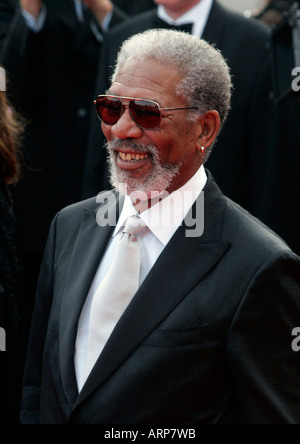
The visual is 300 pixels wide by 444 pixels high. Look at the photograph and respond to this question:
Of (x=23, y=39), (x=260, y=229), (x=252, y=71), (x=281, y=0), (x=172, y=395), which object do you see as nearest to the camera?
(x=172, y=395)

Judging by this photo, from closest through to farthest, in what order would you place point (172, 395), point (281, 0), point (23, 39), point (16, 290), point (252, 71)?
point (172, 395)
point (16, 290)
point (252, 71)
point (23, 39)
point (281, 0)

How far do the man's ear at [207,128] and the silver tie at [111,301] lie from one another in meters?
0.40

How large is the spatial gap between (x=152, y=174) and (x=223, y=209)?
0.23 metres

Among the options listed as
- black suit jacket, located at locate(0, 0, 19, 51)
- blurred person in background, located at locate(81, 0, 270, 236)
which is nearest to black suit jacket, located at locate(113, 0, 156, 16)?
black suit jacket, located at locate(0, 0, 19, 51)

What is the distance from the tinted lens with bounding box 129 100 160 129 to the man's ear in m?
0.18

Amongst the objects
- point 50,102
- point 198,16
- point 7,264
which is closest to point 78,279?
point 7,264

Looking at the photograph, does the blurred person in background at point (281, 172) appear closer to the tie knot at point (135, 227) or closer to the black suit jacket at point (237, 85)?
the black suit jacket at point (237, 85)

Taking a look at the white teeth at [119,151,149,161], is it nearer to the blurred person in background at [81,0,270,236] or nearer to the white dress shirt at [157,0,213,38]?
the blurred person in background at [81,0,270,236]

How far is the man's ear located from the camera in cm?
226

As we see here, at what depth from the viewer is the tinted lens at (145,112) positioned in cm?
213

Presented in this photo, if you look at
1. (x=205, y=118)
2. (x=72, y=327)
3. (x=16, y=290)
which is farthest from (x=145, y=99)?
(x=16, y=290)

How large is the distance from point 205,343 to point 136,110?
0.68 metres

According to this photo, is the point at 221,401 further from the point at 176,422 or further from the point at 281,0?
the point at 281,0

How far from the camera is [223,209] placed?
2.22 metres
